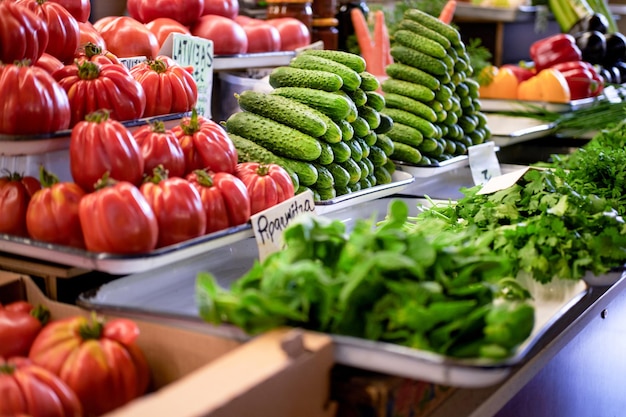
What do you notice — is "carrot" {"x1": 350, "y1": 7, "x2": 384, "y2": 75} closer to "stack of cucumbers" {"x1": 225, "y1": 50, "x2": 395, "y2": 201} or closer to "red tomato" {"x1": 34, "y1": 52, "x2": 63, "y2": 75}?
"stack of cucumbers" {"x1": 225, "y1": 50, "x2": 395, "y2": 201}

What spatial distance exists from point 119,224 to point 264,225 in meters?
0.41

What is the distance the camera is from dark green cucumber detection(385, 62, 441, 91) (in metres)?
3.07

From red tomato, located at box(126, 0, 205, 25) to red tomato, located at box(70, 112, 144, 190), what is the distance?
4.43 ft

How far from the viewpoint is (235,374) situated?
130 centimetres

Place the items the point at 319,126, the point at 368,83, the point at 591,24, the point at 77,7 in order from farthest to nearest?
the point at 591,24 → the point at 368,83 → the point at 319,126 → the point at 77,7

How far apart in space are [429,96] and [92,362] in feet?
6.32

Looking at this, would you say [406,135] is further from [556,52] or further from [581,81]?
[556,52]

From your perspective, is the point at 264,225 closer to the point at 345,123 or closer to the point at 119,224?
the point at 119,224

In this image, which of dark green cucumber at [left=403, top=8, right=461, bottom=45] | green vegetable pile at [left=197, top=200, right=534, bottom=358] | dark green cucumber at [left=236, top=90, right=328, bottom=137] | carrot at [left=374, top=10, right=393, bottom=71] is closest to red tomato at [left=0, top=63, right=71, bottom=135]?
green vegetable pile at [left=197, top=200, right=534, bottom=358]

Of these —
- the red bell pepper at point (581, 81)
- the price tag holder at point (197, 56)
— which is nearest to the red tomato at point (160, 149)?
the price tag holder at point (197, 56)

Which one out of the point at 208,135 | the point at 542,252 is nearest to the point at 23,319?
the point at 208,135

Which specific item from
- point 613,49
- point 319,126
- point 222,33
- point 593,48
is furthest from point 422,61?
point 613,49

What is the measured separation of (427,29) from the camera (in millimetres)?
3182

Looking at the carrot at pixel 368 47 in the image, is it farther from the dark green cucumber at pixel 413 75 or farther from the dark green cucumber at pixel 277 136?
the dark green cucumber at pixel 277 136
